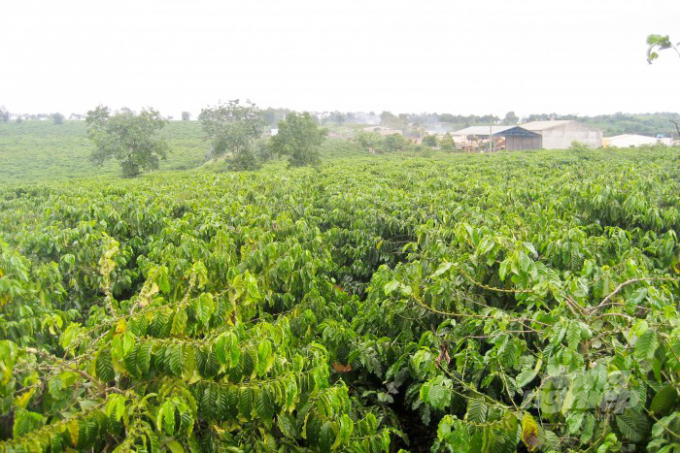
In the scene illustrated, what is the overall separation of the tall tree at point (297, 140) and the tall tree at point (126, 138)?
801 cm

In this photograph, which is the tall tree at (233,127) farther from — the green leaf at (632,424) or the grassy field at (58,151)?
the green leaf at (632,424)

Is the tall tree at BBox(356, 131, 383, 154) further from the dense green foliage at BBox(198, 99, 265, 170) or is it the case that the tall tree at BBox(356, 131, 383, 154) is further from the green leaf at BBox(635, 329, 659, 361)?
the green leaf at BBox(635, 329, 659, 361)

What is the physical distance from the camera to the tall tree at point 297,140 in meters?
32.2

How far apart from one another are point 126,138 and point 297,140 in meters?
11.4

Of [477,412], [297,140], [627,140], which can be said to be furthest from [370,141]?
[477,412]

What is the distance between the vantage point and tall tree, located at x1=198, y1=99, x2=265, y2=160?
33.8m

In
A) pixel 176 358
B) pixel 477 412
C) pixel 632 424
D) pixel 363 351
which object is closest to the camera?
pixel 632 424

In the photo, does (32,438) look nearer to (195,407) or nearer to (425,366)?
(195,407)

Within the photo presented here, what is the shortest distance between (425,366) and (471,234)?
3.68ft

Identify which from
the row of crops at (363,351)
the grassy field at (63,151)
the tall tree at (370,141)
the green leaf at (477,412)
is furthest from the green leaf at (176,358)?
the tall tree at (370,141)

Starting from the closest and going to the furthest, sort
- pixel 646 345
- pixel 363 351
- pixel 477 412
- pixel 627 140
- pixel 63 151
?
pixel 646 345, pixel 477 412, pixel 363 351, pixel 63 151, pixel 627 140

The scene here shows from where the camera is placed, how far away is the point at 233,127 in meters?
33.9

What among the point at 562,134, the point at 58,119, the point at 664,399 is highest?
the point at 58,119

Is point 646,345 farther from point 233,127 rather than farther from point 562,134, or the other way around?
point 562,134
